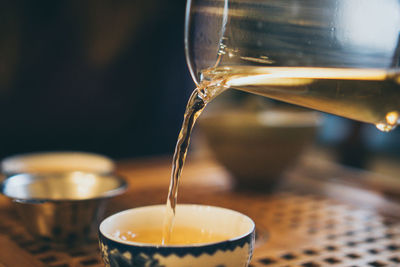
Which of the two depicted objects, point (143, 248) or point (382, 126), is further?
point (382, 126)

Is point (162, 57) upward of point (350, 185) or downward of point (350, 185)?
upward

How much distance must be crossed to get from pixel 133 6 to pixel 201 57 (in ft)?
5.37

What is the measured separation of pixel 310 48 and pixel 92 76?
164 cm

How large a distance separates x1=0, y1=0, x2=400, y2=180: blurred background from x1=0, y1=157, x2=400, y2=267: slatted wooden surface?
91cm

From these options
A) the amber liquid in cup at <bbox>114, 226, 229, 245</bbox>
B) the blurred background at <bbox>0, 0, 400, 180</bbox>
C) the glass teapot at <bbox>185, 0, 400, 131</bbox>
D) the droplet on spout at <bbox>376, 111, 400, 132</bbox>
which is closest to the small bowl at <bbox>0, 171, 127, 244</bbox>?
the amber liquid in cup at <bbox>114, 226, 229, 245</bbox>

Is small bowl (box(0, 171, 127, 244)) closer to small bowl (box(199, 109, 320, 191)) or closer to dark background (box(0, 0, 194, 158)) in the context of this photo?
small bowl (box(199, 109, 320, 191))

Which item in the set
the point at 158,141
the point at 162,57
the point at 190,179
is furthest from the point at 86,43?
the point at 190,179

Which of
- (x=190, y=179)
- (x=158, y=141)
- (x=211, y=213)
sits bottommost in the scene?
(x=158, y=141)

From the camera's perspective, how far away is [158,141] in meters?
2.20

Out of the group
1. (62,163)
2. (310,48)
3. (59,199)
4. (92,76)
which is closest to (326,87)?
(310,48)

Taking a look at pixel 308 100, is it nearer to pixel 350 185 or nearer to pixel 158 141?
pixel 350 185

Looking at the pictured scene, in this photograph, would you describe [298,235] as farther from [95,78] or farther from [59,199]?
[95,78]

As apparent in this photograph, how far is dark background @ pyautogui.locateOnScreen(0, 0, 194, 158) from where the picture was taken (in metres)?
1.86

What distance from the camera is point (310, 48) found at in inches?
21.5
